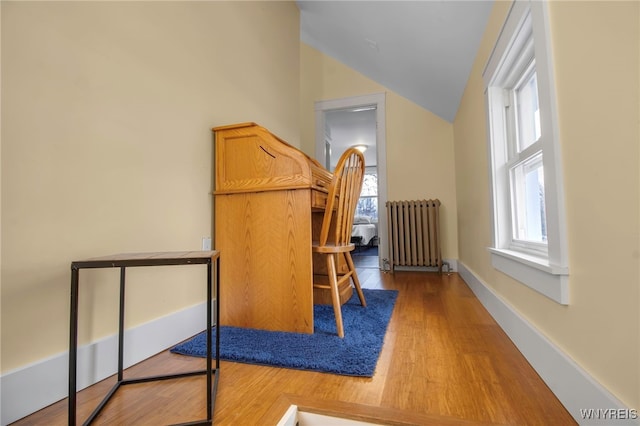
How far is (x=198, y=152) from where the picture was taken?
150cm

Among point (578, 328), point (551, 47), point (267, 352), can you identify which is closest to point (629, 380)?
point (578, 328)

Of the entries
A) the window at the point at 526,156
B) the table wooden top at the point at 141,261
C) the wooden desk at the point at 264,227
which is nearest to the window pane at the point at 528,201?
the window at the point at 526,156

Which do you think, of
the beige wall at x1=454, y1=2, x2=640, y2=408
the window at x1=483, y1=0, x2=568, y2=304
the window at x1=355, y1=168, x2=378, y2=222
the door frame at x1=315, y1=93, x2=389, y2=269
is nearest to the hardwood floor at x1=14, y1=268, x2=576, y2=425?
the beige wall at x1=454, y1=2, x2=640, y2=408

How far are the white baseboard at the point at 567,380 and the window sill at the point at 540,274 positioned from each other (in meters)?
0.16

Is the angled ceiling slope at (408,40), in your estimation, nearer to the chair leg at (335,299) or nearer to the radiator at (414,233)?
the radiator at (414,233)

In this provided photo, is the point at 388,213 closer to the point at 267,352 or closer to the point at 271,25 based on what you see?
the point at 271,25

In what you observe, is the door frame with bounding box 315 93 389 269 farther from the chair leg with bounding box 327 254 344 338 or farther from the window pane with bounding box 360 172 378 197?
the window pane with bounding box 360 172 378 197

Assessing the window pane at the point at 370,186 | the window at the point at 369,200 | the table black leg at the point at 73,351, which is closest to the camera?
the table black leg at the point at 73,351

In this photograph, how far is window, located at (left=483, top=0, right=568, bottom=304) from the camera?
870 millimetres

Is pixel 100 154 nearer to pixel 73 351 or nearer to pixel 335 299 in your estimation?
pixel 73 351

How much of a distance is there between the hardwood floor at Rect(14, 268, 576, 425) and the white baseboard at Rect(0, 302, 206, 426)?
0.03 metres

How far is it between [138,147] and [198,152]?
36 centimetres

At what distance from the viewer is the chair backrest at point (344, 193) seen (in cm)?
138

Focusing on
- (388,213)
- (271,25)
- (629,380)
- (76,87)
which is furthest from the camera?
(388,213)
